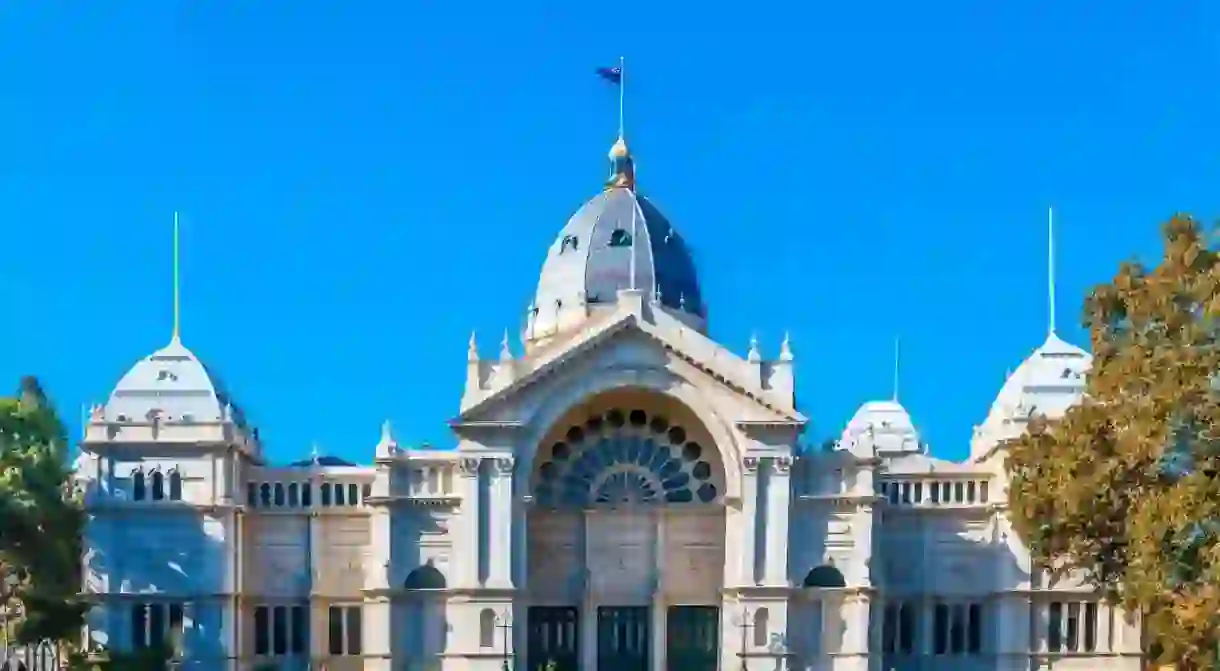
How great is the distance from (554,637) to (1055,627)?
1931 cm

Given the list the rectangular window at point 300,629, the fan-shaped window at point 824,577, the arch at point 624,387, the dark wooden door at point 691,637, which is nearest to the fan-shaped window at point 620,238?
the arch at point 624,387

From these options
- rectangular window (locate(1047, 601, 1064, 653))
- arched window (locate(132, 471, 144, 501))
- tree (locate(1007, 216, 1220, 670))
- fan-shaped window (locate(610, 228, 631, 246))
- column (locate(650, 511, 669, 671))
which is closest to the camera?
tree (locate(1007, 216, 1220, 670))

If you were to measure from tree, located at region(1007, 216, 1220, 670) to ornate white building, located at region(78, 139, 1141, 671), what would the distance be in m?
8.27

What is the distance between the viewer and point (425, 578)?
61188mm

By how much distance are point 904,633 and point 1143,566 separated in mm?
20894

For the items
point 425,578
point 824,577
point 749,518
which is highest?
point 749,518

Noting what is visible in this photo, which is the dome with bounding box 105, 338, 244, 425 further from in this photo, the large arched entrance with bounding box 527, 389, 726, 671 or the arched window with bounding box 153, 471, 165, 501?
the large arched entrance with bounding box 527, 389, 726, 671

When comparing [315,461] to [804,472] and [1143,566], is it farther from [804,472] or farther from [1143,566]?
[1143,566]

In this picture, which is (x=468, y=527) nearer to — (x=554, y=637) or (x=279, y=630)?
(x=554, y=637)

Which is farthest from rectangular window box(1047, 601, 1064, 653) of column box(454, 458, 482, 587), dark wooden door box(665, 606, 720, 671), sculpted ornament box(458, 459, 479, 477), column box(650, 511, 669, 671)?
sculpted ornament box(458, 459, 479, 477)

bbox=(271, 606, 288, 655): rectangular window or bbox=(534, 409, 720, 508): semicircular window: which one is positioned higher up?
bbox=(534, 409, 720, 508): semicircular window

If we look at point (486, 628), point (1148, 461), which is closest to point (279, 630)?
point (486, 628)

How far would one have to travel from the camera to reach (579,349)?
60.6 metres

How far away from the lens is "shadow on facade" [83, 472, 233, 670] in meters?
60.2
